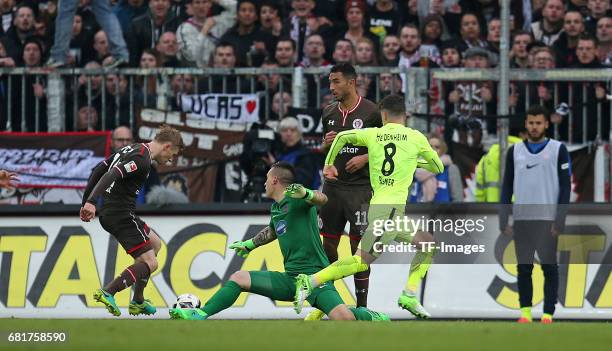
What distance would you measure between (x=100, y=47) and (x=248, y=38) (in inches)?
80.0

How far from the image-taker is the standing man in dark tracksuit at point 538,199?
560 inches

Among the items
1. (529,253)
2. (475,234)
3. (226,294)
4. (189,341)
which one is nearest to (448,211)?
(475,234)

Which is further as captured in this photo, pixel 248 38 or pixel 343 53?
pixel 248 38

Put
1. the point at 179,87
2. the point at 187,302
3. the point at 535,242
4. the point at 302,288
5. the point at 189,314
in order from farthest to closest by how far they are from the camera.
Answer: the point at 179,87, the point at 535,242, the point at 187,302, the point at 189,314, the point at 302,288

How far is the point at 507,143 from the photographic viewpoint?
16141mm

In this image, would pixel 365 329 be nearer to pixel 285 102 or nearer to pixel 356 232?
pixel 356 232

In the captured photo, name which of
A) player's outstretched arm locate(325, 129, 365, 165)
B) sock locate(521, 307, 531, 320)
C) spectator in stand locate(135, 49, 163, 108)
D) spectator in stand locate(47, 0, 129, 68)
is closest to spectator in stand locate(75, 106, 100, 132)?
spectator in stand locate(135, 49, 163, 108)

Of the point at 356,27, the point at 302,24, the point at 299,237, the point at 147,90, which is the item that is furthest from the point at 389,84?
the point at 299,237

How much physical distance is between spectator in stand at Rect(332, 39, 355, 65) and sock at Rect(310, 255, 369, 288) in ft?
16.9

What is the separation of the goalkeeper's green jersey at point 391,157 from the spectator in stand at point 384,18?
5.57 m

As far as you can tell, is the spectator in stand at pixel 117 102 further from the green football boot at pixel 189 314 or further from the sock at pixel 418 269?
the sock at pixel 418 269

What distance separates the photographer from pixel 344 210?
1369cm

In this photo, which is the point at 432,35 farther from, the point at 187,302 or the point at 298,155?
the point at 187,302

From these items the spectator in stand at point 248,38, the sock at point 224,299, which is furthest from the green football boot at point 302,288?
the spectator in stand at point 248,38
